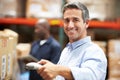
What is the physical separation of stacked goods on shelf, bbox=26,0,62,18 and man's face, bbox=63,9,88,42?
3128 millimetres

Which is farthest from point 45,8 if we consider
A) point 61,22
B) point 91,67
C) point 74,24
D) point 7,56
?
Result: point 91,67

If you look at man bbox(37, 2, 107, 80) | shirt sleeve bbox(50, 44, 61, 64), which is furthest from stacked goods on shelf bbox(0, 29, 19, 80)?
shirt sleeve bbox(50, 44, 61, 64)

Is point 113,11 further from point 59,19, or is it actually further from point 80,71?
point 80,71

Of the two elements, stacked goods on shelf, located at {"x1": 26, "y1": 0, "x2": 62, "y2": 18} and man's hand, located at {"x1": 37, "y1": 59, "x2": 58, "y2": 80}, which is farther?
stacked goods on shelf, located at {"x1": 26, "y1": 0, "x2": 62, "y2": 18}

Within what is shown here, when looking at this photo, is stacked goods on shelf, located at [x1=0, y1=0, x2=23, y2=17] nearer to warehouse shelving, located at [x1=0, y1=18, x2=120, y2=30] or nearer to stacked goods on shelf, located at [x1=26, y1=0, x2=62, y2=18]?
warehouse shelving, located at [x1=0, y1=18, x2=120, y2=30]

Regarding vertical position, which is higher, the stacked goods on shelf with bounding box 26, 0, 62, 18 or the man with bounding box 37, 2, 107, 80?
the man with bounding box 37, 2, 107, 80

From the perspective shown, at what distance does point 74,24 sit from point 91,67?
13.5 inches

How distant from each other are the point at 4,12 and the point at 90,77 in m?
3.85

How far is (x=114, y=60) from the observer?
4484 millimetres

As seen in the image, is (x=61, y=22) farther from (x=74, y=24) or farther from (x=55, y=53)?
(x=74, y=24)

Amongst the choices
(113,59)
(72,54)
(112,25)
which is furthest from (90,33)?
(72,54)

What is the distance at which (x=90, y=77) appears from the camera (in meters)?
1.71

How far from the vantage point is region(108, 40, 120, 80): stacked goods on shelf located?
449 centimetres

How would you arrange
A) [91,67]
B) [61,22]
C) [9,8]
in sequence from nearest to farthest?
[91,67] < [61,22] < [9,8]
